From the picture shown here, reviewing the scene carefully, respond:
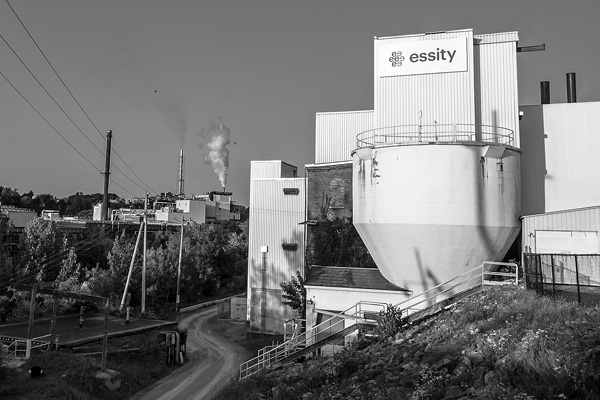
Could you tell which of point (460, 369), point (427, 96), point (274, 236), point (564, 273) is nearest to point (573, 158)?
point (564, 273)

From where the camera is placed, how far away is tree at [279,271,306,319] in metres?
27.8

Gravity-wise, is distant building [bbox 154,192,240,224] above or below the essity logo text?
below

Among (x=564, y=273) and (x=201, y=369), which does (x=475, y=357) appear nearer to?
(x=564, y=273)

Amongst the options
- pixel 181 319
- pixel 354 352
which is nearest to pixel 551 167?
pixel 354 352

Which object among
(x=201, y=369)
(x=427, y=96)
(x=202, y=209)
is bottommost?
(x=201, y=369)

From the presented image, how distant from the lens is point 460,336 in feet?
44.2

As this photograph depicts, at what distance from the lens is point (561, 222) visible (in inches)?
788

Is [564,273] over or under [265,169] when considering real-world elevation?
under

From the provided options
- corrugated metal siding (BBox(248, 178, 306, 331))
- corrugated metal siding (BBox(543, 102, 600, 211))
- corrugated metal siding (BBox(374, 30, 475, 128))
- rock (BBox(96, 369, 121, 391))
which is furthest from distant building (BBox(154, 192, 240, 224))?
corrugated metal siding (BBox(543, 102, 600, 211))

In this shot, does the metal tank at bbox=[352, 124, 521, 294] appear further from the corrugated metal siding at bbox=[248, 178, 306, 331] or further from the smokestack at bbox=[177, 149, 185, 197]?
the smokestack at bbox=[177, 149, 185, 197]

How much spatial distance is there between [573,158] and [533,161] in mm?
1937

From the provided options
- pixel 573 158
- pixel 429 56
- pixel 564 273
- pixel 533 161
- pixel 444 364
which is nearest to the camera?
pixel 444 364

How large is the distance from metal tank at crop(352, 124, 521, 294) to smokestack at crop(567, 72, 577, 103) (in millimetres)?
8779

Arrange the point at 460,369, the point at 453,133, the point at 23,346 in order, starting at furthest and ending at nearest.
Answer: the point at 453,133 < the point at 23,346 < the point at 460,369
